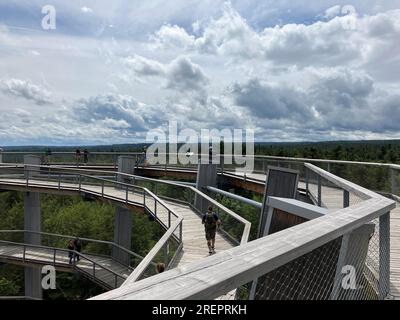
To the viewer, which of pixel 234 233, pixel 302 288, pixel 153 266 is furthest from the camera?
pixel 234 233

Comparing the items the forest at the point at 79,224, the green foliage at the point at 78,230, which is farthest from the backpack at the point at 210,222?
the green foliage at the point at 78,230

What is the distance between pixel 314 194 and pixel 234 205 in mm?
21203

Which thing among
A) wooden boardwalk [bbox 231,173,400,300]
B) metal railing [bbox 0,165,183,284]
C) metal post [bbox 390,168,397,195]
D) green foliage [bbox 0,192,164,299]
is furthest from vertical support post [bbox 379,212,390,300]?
green foliage [bbox 0,192,164,299]

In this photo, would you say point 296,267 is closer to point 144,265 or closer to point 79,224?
point 144,265

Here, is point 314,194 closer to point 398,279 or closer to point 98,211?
point 398,279

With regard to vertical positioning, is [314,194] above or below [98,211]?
above

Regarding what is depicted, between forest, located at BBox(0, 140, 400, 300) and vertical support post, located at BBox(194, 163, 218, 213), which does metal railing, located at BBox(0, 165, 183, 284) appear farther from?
vertical support post, located at BBox(194, 163, 218, 213)

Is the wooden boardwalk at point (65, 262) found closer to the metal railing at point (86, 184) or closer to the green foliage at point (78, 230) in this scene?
the metal railing at point (86, 184)

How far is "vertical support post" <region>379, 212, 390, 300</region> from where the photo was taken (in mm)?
3760

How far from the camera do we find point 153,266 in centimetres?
786

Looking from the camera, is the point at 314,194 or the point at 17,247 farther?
the point at 17,247

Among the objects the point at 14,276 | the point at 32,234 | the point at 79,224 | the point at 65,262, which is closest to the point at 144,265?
the point at 65,262

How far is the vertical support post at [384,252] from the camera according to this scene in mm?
3760
